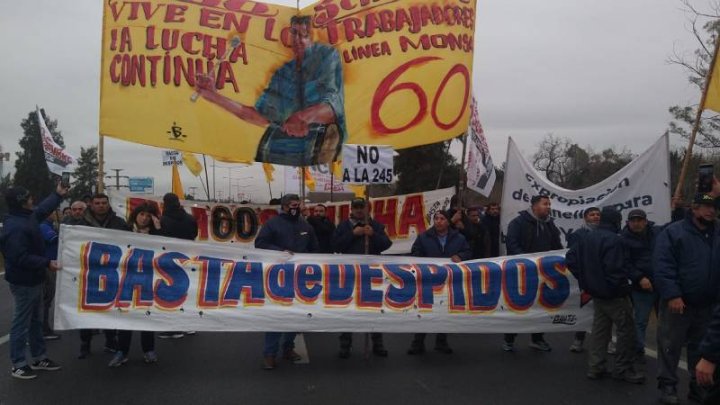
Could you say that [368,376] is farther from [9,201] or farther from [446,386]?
[9,201]

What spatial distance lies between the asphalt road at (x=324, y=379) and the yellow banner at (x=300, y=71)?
3.04 meters

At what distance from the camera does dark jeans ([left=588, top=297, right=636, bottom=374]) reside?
5496mm

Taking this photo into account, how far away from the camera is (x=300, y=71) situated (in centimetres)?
866

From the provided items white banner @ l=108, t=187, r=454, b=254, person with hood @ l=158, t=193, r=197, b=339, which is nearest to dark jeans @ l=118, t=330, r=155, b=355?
person with hood @ l=158, t=193, r=197, b=339

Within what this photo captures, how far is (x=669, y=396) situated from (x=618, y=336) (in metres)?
0.74

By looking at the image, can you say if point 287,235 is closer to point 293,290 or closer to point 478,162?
point 293,290

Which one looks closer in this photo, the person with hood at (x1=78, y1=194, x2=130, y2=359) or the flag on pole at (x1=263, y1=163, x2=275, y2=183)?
the person with hood at (x1=78, y1=194, x2=130, y2=359)

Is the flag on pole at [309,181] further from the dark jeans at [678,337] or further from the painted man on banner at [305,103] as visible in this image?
the dark jeans at [678,337]

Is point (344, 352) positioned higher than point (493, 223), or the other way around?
point (493, 223)

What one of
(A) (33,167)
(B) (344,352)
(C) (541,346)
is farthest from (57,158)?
(A) (33,167)

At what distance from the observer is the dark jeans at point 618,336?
216 inches

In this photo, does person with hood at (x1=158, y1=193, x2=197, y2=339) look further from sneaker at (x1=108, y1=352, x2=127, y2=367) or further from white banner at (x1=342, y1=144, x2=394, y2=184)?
white banner at (x1=342, y1=144, x2=394, y2=184)

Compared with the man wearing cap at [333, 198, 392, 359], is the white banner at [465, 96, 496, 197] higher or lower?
higher

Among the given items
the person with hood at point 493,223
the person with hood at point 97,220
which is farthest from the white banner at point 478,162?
the person with hood at point 97,220
